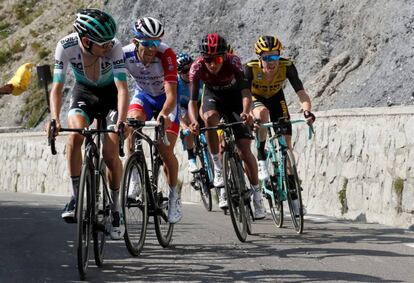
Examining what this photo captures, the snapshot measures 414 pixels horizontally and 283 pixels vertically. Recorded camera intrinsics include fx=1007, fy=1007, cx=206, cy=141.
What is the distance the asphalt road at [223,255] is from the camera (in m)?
7.73

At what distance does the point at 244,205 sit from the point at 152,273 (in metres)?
2.56

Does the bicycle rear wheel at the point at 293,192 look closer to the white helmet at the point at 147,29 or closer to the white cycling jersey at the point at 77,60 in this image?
the white helmet at the point at 147,29

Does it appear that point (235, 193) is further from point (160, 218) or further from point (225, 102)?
→ point (225, 102)

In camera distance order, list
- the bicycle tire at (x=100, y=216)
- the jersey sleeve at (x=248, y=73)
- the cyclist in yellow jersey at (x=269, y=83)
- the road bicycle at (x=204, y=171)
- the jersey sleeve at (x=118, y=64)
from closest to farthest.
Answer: the bicycle tire at (x=100, y=216)
the jersey sleeve at (x=118, y=64)
the cyclist in yellow jersey at (x=269, y=83)
the jersey sleeve at (x=248, y=73)
the road bicycle at (x=204, y=171)

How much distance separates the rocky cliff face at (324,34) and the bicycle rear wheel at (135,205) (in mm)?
11339

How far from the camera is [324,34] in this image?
2553 centimetres

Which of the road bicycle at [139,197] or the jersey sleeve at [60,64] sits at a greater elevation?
the jersey sleeve at [60,64]

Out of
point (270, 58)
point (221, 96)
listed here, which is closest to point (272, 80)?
point (270, 58)

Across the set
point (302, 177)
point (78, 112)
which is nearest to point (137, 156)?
point (78, 112)

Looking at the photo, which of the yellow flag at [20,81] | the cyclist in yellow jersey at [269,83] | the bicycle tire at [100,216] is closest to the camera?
the bicycle tire at [100,216]

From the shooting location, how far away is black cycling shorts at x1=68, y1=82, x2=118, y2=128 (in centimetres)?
845

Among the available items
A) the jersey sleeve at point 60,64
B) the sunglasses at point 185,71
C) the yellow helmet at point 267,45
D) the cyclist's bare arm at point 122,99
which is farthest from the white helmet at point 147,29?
the sunglasses at point 185,71

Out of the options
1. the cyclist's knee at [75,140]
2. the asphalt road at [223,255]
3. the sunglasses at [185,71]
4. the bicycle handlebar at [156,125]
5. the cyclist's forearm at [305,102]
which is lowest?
the asphalt road at [223,255]

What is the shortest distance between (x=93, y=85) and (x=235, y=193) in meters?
2.13
